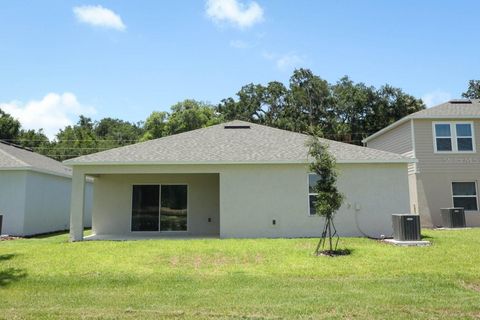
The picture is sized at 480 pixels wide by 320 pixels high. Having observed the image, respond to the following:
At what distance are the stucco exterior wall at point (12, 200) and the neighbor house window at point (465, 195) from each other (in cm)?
1991

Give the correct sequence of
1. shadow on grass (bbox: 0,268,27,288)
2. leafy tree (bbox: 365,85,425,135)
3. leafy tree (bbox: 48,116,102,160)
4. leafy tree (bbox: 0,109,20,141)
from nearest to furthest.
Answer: shadow on grass (bbox: 0,268,27,288), leafy tree (bbox: 365,85,425,135), leafy tree (bbox: 0,109,20,141), leafy tree (bbox: 48,116,102,160)

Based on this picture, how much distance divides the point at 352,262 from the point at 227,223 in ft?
19.1

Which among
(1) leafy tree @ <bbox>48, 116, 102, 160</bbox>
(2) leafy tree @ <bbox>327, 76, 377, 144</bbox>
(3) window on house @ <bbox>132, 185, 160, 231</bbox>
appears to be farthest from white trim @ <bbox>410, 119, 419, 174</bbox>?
(1) leafy tree @ <bbox>48, 116, 102, 160</bbox>

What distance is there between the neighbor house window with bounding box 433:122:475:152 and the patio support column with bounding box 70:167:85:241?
16337 mm

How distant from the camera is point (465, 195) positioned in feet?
64.3

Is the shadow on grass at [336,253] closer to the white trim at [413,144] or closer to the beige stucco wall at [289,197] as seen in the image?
the beige stucco wall at [289,197]

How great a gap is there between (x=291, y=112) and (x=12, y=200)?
3124cm

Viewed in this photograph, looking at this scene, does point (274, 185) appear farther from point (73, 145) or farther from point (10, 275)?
point (73, 145)

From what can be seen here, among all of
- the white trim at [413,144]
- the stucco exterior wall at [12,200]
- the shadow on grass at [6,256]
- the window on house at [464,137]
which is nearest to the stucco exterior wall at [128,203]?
the stucco exterior wall at [12,200]

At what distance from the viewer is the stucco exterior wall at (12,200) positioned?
17016mm

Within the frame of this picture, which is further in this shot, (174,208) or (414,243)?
(174,208)

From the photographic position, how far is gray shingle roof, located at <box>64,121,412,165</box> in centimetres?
1477

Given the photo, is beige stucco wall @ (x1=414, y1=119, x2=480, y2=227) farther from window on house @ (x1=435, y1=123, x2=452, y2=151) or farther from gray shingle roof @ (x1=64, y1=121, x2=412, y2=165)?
gray shingle roof @ (x1=64, y1=121, x2=412, y2=165)

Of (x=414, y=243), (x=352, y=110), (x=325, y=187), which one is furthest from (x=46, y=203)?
(x=352, y=110)
